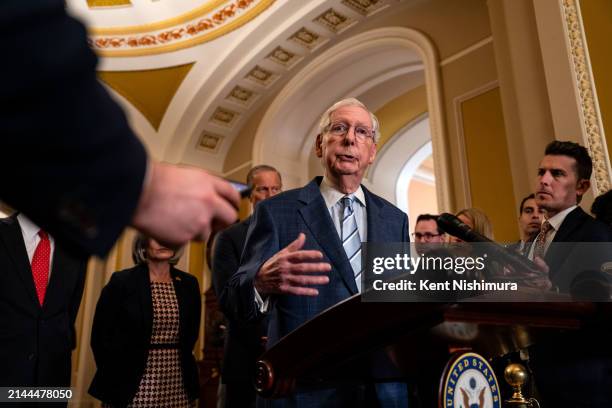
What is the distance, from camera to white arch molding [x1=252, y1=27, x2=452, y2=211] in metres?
5.76

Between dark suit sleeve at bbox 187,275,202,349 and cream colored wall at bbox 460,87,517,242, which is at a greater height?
cream colored wall at bbox 460,87,517,242

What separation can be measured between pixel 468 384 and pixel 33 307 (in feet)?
5.75

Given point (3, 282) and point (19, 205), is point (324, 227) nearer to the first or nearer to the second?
point (19, 205)

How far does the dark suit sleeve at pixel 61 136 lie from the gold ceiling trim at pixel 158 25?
7.33m

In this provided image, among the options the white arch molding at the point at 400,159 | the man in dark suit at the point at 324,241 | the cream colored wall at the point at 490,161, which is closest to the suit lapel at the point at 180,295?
the man in dark suit at the point at 324,241

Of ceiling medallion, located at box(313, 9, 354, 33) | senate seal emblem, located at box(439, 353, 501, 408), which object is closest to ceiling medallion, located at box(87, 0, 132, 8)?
ceiling medallion, located at box(313, 9, 354, 33)

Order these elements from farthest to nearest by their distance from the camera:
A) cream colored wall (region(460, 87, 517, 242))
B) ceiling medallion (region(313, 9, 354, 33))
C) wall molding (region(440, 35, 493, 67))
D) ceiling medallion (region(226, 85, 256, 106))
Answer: ceiling medallion (region(226, 85, 256, 106)) → ceiling medallion (region(313, 9, 354, 33)) → wall molding (region(440, 35, 493, 67)) → cream colored wall (region(460, 87, 517, 242))

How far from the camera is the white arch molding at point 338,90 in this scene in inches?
227

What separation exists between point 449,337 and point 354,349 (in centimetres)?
19

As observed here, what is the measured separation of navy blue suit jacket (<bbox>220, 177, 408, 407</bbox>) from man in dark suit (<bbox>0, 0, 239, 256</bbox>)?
0.77 metres

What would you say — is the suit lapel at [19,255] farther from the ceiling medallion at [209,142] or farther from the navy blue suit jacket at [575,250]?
the ceiling medallion at [209,142]

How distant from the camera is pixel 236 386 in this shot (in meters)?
2.45

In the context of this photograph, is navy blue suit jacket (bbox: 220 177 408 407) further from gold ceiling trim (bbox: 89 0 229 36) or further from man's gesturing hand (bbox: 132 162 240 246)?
gold ceiling trim (bbox: 89 0 229 36)

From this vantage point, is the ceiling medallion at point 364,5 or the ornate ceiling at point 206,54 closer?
the ceiling medallion at point 364,5
